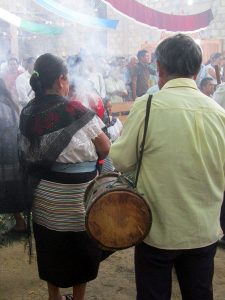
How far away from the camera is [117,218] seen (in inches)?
72.4

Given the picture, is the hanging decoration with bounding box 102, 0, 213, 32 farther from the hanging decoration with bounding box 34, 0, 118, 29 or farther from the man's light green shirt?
the man's light green shirt

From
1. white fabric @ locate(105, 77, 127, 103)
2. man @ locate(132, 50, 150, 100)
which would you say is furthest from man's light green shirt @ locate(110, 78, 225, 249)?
man @ locate(132, 50, 150, 100)

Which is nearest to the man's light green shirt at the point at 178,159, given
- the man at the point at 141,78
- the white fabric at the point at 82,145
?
the white fabric at the point at 82,145

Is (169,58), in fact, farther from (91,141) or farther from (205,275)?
(205,275)

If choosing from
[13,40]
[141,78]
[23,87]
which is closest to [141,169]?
[23,87]

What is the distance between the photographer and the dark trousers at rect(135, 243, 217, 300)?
1861 millimetres

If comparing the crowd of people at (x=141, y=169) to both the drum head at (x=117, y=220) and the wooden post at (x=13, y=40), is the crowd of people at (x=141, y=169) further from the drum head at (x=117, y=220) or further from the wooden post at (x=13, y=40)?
the wooden post at (x=13, y=40)

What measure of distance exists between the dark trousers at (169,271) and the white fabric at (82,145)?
652 millimetres

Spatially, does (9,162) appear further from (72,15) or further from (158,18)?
(158,18)

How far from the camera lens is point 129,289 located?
3.12 meters

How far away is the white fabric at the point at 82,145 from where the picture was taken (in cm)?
224

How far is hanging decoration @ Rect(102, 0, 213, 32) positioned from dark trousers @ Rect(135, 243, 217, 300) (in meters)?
5.14

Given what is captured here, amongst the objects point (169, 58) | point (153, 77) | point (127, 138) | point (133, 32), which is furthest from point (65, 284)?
point (133, 32)

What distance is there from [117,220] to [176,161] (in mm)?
396
